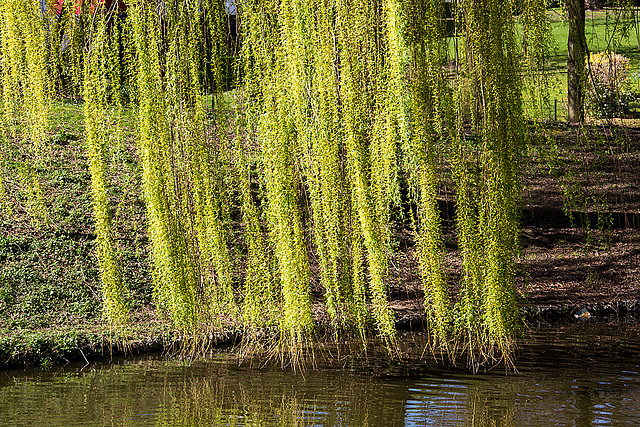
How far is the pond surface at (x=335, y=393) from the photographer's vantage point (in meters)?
5.63

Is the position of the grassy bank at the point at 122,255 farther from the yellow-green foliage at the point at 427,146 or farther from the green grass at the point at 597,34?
the yellow-green foliage at the point at 427,146

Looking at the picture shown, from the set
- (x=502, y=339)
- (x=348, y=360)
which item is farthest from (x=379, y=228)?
(x=348, y=360)

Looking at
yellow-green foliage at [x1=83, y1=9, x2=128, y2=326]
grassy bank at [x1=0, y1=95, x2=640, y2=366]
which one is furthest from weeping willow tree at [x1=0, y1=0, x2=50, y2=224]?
grassy bank at [x1=0, y1=95, x2=640, y2=366]

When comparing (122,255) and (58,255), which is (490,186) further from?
(58,255)

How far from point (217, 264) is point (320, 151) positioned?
3.98 feet

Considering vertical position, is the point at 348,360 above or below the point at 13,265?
below

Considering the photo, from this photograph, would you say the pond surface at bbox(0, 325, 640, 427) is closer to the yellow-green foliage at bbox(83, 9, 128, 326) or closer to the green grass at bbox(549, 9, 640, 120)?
the yellow-green foliage at bbox(83, 9, 128, 326)

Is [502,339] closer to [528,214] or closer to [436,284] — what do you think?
[436,284]

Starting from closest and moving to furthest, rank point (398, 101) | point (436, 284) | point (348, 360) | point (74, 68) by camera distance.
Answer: point (398, 101)
point (436, 284)
point (74, 68)
point (348, 360)

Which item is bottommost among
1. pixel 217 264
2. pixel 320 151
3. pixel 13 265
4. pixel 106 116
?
pixel 13 265

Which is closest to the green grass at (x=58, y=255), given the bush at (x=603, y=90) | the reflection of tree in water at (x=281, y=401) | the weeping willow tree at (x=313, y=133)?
the reflection of tree in water at (x=281, y=401)

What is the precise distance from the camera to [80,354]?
8102mm

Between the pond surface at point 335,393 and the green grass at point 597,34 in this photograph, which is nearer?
the green grass at point 597,34

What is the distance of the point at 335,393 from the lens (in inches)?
Answer: 250
